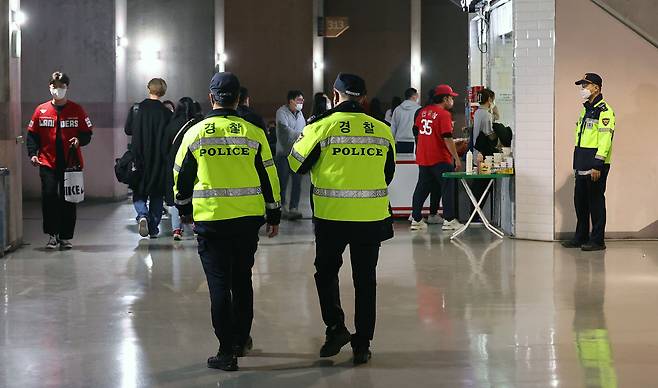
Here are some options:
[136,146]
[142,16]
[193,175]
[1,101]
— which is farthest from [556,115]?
[142,16]

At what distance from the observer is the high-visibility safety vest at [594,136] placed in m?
10.4

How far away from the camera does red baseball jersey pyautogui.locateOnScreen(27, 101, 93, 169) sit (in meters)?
10.5

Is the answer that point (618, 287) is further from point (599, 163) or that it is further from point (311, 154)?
point (311, 154)

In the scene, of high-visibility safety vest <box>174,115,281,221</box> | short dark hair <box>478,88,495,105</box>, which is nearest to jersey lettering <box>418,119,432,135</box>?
short dark hair <box>478,88,495,105</box>

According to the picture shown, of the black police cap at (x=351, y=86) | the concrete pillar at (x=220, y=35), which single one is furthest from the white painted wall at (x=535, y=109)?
the concrete pillar at (x=220, y=35)

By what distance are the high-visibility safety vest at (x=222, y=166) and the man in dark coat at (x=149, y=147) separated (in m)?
5.66

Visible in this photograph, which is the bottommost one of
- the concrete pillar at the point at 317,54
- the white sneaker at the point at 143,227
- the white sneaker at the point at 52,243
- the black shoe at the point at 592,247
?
the black shoe at the point at 592,247

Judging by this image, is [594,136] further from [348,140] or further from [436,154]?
[348,140]

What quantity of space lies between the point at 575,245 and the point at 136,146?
450 centimetres

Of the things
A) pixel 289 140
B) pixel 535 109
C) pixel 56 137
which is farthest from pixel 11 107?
pixel 535 109

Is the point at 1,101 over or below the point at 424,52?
below

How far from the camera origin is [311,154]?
6.09 m

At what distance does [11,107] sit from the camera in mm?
10617

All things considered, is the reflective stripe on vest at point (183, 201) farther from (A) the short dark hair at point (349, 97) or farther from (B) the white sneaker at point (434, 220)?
(B) the white sneaker at point (434, 220)
